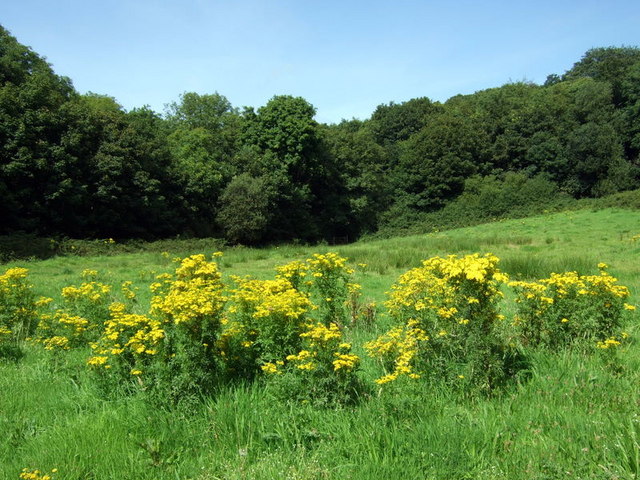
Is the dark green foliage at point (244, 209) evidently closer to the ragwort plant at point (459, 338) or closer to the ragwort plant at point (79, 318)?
the ragwort plant at point (79, 318)

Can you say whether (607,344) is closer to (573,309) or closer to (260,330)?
(573,309)

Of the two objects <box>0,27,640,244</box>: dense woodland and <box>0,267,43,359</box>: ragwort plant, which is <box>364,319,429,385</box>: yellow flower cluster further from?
<box>0,27,640,244</box>: dense woodland

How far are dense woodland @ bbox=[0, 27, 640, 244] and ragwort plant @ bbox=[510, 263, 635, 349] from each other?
24271 mm

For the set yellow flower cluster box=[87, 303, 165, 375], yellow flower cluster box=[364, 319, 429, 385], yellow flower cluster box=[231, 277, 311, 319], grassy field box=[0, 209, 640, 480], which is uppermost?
yellow flower cluster box=[231, 277, 311, 319]

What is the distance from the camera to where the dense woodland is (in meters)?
24.9

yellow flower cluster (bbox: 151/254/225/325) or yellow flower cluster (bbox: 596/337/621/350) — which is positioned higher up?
yellow flower cluster (bbox: 151/254/225/325)

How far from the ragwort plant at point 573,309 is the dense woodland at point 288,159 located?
956 inches

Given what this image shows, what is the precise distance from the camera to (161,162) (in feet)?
105

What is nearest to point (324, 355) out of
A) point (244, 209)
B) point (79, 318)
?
point (79, 318)

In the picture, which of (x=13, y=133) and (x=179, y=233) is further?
(x=179, y=233)

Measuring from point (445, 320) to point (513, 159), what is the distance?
49.3 metres

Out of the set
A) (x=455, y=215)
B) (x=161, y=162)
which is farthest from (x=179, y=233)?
(x=455, y=215)

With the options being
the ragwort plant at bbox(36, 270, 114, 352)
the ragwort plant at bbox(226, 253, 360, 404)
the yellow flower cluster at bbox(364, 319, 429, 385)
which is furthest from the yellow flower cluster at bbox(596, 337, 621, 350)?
the ragwort plant at bbox(36, 270, 114, 352)

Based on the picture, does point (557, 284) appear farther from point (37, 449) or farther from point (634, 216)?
point (634, 216)
